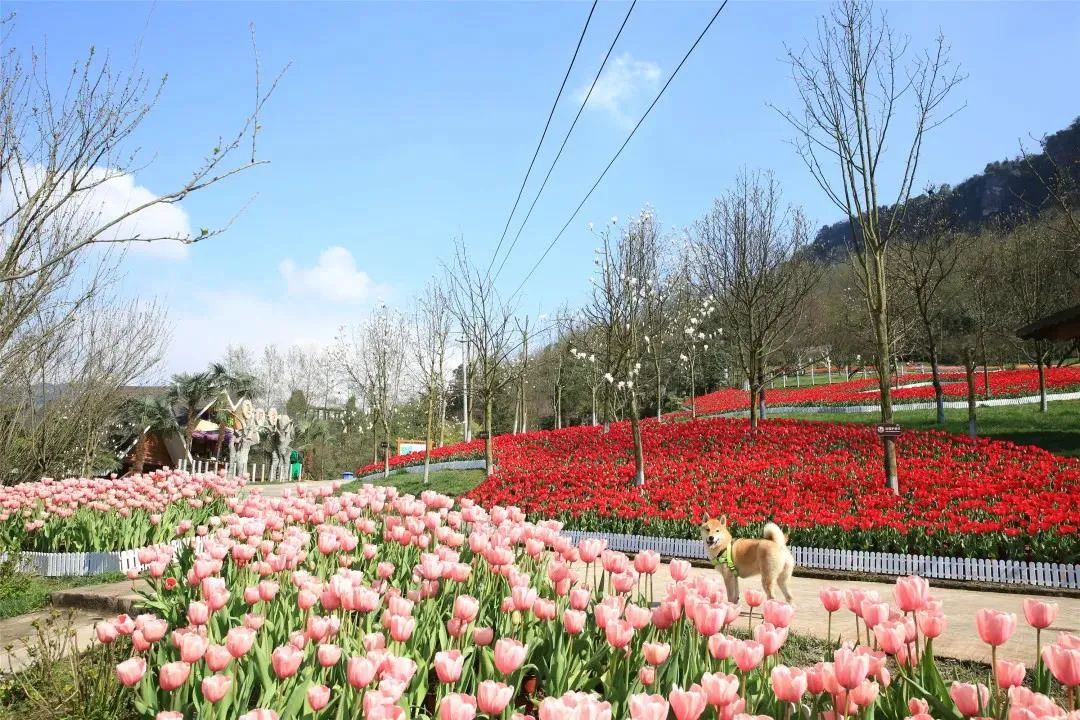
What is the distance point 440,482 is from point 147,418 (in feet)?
59.0

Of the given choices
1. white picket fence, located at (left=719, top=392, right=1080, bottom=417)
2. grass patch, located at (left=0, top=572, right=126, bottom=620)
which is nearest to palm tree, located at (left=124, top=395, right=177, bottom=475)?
grass patch, located at (left=0, top=572, right=126, bottom=620)

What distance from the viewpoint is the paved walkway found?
17.1ft

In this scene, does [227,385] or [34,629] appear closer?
[34,629]

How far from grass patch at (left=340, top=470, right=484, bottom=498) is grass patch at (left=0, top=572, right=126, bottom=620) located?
326 inches

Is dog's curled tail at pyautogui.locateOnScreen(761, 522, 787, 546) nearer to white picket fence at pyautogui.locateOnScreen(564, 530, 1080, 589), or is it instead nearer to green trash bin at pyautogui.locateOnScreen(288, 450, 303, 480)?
white picket fence at pyautogui.locateOnScreen(564, 530, 1080, 589)

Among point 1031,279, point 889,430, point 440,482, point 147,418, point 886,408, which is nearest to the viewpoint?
point 889,430

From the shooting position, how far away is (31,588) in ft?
27.5

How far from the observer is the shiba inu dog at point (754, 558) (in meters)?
5.91

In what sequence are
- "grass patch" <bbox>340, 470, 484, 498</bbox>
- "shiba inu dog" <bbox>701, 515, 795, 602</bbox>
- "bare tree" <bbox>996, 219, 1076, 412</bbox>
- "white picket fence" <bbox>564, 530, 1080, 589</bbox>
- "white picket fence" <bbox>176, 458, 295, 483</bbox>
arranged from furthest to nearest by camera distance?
"white picket fence" <bbox>176, 458, 295, 483</bbox>, "bare tree" <bbox>996, 219, 1076, 412</bbox>, "grass patch" <bbox>340, 470, 484, 498</bbox>, "white picket fence" <bbox>564, 530, 1080, 589</bbox>, "shiba inu dog" <bbox>701, 515, 795, 602</bbox>

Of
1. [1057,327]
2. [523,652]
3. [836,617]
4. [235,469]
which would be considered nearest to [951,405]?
[1057,327]

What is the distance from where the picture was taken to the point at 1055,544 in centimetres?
837

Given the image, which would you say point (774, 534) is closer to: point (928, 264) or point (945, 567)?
point (945, 567)

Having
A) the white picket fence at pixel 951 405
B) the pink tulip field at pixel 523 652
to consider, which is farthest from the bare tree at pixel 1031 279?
the pink tulip field at pixel 523 652

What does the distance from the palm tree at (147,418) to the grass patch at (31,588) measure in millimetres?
21567
